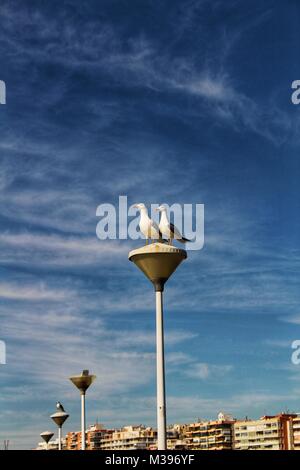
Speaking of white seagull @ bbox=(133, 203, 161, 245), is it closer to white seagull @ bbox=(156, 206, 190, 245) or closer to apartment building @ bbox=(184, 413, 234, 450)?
white seagull @ bbox=(156, 206, 190, 245)

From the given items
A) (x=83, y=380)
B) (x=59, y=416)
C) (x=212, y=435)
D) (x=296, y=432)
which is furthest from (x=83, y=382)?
(x=212, y=435)

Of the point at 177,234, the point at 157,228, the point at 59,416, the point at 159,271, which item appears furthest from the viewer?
the point at 59,416

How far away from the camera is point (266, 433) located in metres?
170

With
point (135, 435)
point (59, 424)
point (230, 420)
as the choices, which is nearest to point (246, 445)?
point (230, 420)

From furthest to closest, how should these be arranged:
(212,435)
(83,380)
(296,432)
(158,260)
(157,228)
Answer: (212,435) < (296,432) < (83,380) < (157,228) < (158,260)

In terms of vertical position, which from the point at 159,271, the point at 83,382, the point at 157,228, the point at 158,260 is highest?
the point at 157,228

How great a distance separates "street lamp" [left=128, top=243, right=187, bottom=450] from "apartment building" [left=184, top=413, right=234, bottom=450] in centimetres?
16299

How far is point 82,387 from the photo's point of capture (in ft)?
122

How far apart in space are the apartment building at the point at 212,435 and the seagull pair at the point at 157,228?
162 m

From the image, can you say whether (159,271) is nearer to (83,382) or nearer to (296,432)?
(83,382)

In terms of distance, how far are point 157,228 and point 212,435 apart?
6708 inches

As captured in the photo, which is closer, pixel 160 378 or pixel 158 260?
pixel 160 378
